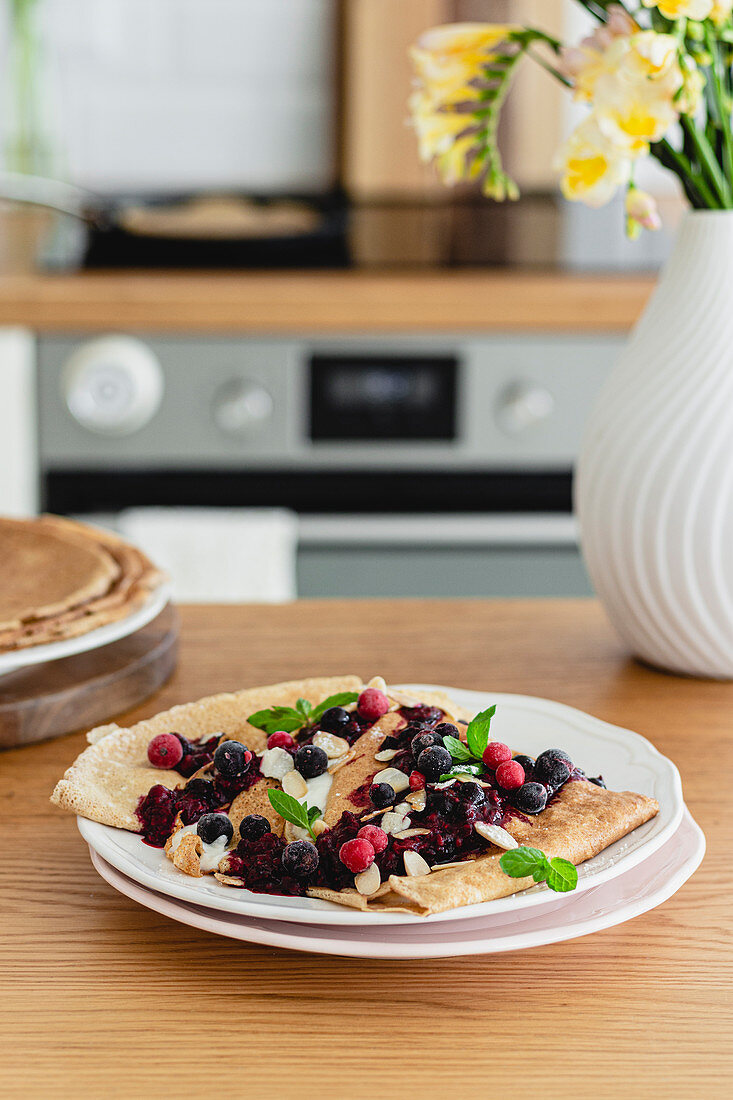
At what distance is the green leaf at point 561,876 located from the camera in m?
0.57

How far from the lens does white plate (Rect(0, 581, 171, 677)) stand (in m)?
Result: 0.85

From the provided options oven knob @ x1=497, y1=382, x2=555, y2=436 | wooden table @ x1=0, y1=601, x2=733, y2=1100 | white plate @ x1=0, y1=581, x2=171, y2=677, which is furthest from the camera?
oven knob @ x1=497, y1=382, x2=555, y2=436

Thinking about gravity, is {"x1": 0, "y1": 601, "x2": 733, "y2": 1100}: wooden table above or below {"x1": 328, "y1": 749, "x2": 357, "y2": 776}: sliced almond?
below

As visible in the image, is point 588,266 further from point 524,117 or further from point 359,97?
point 359,97

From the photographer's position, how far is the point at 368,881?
0.59 m

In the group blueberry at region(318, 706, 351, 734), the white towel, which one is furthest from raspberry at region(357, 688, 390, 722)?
the white towel

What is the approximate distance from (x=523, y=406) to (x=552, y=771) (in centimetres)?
156

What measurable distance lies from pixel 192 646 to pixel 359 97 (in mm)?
1711

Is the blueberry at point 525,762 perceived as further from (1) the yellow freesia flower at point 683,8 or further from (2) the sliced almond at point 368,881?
(1) the yellow freesia flower at point 683,8

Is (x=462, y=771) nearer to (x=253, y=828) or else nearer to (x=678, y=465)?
(x=253, y=828)

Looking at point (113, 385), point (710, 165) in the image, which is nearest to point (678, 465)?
point (710, 165)

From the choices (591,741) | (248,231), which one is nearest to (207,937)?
(591,741)

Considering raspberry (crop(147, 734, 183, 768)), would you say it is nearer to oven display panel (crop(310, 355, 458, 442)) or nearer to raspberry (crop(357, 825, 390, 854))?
raspberry (crop(357, 825, 390, 854))

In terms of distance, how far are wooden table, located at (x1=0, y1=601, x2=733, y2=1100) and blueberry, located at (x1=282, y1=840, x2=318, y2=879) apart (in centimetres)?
5
